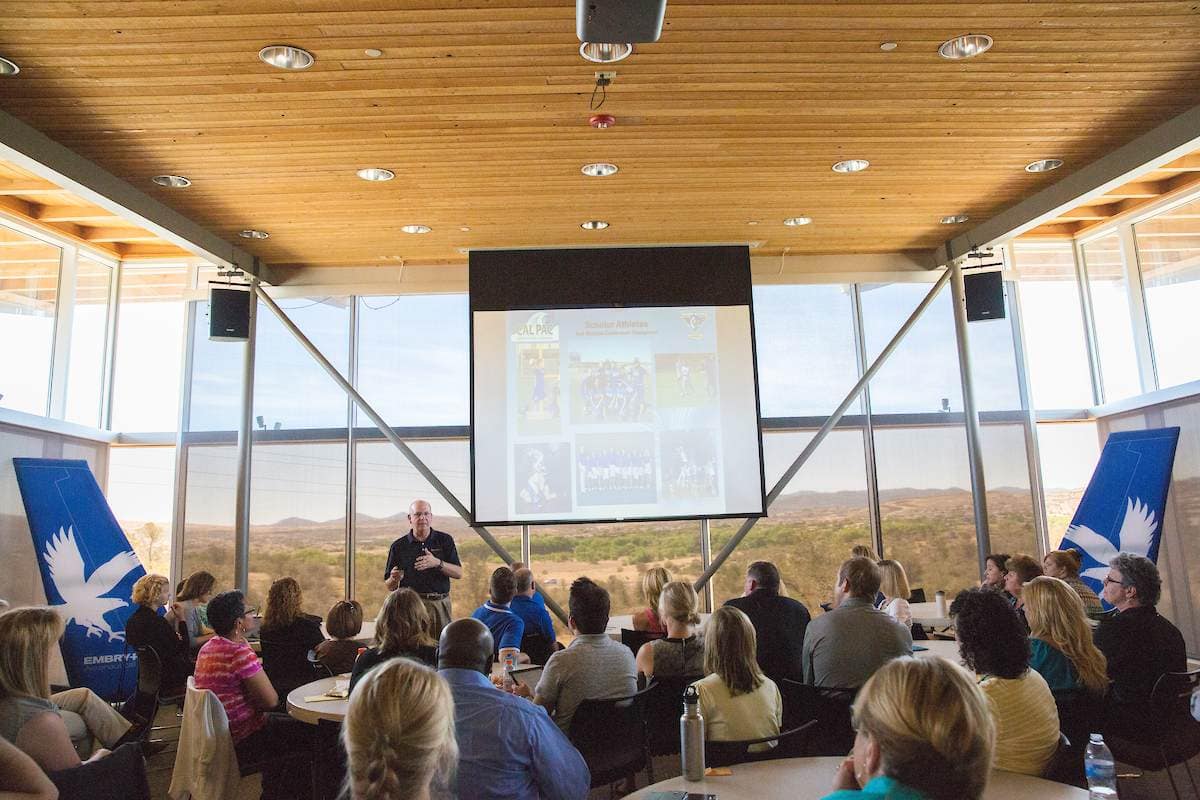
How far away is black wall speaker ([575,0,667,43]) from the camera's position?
3.30 m

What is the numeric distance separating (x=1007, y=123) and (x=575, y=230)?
11.1 ft

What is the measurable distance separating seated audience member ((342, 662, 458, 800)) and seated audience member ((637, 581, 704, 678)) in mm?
2381

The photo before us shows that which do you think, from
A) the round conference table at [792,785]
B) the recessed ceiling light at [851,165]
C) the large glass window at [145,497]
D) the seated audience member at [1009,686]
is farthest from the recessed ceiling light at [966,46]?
the large glass window at [145,497]

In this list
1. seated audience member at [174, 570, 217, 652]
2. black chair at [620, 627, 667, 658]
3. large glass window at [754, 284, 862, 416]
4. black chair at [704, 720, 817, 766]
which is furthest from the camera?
large glass window at [754, 284, 862, 416]

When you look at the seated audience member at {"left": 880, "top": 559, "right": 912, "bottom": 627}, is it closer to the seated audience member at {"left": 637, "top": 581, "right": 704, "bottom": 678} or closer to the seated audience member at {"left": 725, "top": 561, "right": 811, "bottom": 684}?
the seated audience member at {"left": 725, "top": 561, "right": 811, "bottom": 684}

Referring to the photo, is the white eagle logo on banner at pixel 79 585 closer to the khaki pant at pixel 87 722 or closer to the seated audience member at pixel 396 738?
the khaki pant at pixel 87 722

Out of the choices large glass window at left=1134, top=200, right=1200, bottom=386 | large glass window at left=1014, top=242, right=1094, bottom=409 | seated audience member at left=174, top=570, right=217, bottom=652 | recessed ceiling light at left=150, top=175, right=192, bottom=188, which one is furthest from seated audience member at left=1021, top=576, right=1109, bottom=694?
large glass window at left=1014, top=242, right=1094, bottom=409

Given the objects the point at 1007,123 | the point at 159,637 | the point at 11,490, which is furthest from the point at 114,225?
the point at 1007,123

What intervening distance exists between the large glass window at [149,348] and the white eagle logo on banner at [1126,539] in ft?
29.6

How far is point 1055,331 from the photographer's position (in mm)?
9109

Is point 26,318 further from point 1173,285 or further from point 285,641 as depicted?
point 1173,285

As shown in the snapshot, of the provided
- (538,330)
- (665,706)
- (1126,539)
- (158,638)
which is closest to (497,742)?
(665,706)

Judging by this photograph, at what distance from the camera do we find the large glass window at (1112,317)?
857 cm

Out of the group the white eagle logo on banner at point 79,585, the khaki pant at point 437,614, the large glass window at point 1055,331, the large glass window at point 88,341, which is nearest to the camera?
the khaki pant at point 437,614
